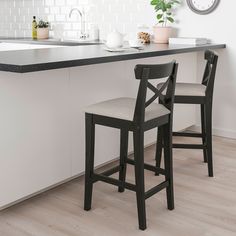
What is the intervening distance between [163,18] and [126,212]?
2.36 metres

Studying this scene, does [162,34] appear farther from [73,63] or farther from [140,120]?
[140,120]

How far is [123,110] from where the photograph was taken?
2266 mm

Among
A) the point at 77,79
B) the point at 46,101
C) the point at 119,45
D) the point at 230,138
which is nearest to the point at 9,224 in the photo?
the point at 46,101

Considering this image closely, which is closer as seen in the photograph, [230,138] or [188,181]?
[188,181]

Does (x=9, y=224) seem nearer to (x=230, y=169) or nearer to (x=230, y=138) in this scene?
(x=230, y=169)

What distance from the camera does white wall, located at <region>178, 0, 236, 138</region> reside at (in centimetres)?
392

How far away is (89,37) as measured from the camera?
4.80m

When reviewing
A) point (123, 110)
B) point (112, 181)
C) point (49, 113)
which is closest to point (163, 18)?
point (49, 113)

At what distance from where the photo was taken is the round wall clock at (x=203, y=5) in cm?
393

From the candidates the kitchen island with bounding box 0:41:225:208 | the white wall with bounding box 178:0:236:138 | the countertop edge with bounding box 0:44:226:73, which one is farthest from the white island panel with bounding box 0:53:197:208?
the white wall with bounding box 178:0:236:138

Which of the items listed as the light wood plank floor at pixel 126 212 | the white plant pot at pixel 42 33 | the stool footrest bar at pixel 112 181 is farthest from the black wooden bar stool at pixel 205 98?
the white plant pot at pixel 42 33

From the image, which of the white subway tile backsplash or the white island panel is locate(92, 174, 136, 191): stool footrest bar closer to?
the white island panel

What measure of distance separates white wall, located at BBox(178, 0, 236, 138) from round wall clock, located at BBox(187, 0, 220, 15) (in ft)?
0.14

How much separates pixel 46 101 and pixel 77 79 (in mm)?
300
